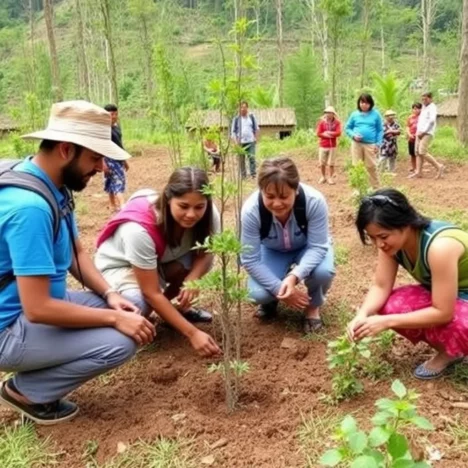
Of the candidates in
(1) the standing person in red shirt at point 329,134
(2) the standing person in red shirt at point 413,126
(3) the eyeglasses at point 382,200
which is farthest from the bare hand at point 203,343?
(2) the standing person in red shirt at point 413,126

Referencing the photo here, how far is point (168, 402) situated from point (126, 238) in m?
0.82

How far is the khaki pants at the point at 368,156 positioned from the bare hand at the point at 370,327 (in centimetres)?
597

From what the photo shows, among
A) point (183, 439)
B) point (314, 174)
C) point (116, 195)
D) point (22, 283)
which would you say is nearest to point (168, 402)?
point (183, 439)

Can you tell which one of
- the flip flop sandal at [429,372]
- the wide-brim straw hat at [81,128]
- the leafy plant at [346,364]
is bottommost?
the flip flop sandal at [429,372]

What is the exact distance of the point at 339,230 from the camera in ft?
19.6

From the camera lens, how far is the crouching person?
270 cm

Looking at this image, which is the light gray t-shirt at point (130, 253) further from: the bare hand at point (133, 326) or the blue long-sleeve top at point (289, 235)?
the bare hand at point (133, 326)

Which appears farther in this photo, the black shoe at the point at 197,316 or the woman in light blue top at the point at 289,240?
the black shoe at the point at 197,316

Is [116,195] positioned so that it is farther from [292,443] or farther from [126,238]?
[292,443]

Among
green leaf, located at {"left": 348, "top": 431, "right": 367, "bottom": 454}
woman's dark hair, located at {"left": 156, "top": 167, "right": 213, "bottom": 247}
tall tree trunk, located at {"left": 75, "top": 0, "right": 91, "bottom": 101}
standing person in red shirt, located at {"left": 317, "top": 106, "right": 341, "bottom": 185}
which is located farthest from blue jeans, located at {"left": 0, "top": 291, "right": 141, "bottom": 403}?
tall tree trunk, located at {"left": 75, "top": 0, "right": 91, "bottom": 101}

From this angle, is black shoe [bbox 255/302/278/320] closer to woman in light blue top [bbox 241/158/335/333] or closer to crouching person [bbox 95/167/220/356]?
woman in light blue top [bbox 241/158/335/333]

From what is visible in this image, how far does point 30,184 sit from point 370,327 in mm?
1502

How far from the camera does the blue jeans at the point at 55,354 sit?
2318 millimetres

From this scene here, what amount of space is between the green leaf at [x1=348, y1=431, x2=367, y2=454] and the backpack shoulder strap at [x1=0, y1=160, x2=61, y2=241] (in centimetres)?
139
